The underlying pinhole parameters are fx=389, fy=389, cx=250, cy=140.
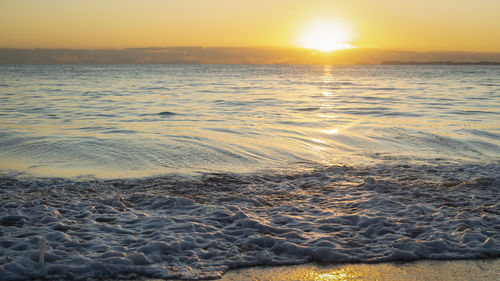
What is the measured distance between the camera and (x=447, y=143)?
10.3 metres

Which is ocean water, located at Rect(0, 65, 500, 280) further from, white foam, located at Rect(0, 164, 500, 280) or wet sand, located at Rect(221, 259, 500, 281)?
wet sand, located at Rect(221, 259, 500, 281)

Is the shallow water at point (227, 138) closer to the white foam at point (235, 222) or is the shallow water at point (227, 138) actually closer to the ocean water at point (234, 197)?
the ocean water at point (234, 197)

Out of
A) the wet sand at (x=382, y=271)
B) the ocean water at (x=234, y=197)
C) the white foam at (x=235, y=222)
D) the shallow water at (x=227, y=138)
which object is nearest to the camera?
the wet sand at (x=382, y=271)

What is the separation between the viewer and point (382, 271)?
12.4 feet

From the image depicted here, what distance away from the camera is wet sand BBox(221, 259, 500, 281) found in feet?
12.0

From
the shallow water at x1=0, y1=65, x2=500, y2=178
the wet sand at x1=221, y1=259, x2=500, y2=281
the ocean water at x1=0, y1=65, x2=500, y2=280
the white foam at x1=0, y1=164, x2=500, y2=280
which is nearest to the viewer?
the wet sand at x1=221, y1=259, x2=500, y2=281

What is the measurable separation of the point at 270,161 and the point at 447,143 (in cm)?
510

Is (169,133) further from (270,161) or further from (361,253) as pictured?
(361,253)

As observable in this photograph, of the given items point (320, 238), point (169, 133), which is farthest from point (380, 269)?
point (169, 133)

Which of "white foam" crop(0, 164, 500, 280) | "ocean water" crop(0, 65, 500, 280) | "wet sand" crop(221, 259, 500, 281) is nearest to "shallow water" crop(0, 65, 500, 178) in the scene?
"ocean water" crop(0, 65, 500, 280)

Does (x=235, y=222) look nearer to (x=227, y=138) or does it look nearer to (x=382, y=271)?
(x=382, y=271)

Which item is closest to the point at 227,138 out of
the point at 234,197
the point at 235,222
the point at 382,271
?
the point at 234,197

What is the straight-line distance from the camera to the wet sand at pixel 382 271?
12.0ft

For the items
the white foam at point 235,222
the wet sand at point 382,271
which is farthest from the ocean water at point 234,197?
the wet sand at point 382,271
